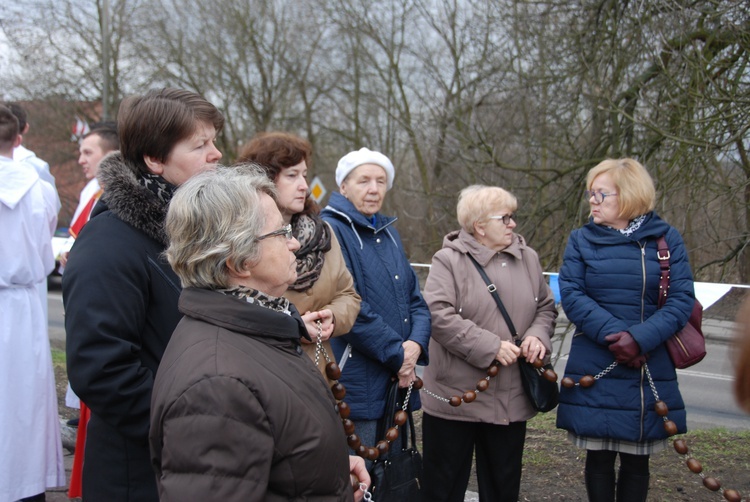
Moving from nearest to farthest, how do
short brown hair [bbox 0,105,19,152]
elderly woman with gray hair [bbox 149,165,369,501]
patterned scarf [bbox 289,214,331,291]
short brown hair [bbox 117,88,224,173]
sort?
elderly woman with gray hair [bbox 149,165,369,501] < short brown hair [bbox 117,88,224,173] < patterned scarf [bbox 289,214,331,291] < short brown hair [bbox 0,105,19,152]

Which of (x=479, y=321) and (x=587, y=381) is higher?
(x=479, y=321)

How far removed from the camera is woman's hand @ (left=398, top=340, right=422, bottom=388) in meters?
3.37

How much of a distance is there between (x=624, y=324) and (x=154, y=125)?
236cm

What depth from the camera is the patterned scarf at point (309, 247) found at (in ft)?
9.56

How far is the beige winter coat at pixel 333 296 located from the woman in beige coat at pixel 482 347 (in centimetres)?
76

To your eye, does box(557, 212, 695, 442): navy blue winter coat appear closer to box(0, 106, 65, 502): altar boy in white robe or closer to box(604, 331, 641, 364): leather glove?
box(604, 331, 641, 364): leather glove

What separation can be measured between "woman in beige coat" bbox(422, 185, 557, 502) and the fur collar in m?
Result: 1.80

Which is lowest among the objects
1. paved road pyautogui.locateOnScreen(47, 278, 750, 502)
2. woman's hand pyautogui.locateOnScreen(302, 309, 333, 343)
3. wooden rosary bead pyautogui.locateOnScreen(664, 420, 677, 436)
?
paved road pyautogui.locateOnScreen(47, 278, 750, 502)

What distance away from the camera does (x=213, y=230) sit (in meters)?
1.86

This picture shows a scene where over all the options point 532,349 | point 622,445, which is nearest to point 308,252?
point 532,349

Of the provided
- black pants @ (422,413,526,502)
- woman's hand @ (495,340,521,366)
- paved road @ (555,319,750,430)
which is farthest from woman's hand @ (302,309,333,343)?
paved road @ (555,319,750,430)

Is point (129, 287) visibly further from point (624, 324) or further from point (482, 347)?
point (624, 324)

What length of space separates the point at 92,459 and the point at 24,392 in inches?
55.7

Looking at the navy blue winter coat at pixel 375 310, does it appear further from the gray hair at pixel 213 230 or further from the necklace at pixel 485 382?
the gray hair at pixel 213 230
